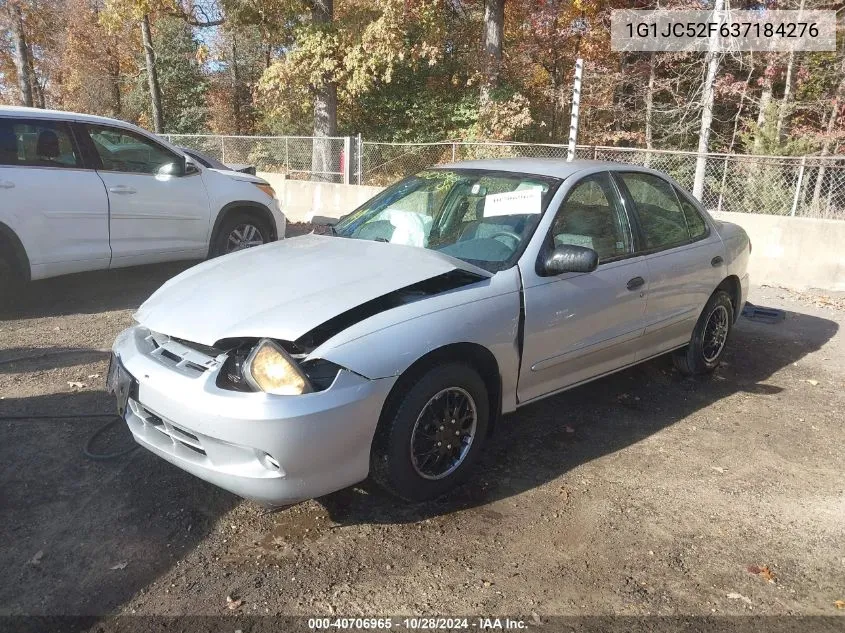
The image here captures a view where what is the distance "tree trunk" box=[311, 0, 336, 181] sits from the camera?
15180 millimetres

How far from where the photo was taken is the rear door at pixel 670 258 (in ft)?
14.5

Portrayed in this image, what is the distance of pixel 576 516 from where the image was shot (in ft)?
10.7

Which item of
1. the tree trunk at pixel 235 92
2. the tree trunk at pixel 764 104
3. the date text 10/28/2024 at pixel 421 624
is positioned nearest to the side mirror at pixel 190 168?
the date text 10/28/2024 at pixel 421 624

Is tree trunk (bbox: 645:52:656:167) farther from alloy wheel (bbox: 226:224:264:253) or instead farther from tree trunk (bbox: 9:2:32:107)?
tree trunk (bbox: 9:2:32:107)

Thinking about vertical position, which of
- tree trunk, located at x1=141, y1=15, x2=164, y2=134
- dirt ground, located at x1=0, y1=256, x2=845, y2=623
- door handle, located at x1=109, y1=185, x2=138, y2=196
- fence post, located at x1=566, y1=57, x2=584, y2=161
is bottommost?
dirt ground, located at x1=0, y1=256, x2=845, y2=623

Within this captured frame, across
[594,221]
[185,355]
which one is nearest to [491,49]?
[594,221]

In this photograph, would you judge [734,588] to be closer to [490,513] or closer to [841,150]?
[490,513]

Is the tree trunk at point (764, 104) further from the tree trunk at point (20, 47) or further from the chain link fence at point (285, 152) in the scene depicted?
the tree trunk at point (20, 47)

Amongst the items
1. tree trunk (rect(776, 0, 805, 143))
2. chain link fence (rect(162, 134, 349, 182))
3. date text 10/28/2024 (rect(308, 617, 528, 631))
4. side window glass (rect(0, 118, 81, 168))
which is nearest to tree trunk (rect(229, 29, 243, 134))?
chain link fence (rect(162, 134, 349, 182))

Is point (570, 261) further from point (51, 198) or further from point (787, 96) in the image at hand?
point (787, 96)

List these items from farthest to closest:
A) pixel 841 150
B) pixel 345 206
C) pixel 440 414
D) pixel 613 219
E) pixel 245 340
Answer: pixel 841 150 < pixel 345 206 < pixel 613 219 < pixel 440 414 < pixel 245 340

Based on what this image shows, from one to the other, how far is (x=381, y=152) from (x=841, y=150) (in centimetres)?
1127

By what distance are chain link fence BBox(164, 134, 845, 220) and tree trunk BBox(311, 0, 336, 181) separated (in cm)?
3

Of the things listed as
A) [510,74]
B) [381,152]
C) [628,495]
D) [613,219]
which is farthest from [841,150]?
[628,495]
